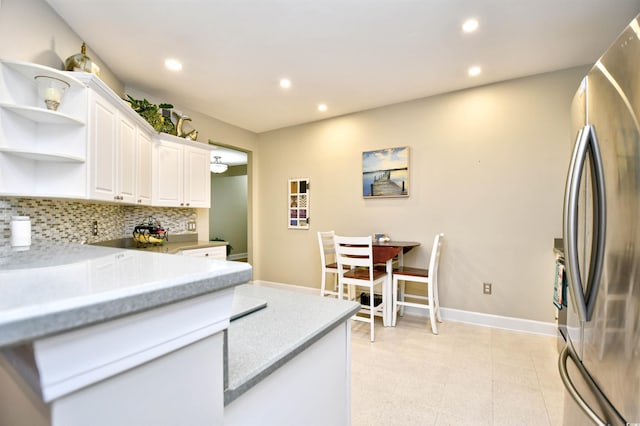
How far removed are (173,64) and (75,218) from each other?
Answer: 5.54 feet

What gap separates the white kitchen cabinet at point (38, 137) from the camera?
1.76m

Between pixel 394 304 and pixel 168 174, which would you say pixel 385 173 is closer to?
pixel 394 304

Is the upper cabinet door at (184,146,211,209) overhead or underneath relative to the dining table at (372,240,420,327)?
overhead

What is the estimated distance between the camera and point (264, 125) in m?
4.79

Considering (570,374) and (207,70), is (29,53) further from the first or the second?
(570,374)

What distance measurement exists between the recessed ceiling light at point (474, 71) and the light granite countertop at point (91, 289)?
131 inches

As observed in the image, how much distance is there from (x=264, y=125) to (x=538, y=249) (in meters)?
4.01

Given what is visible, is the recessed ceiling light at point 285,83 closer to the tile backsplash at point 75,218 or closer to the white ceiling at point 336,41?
the white ceiling at point 336,41

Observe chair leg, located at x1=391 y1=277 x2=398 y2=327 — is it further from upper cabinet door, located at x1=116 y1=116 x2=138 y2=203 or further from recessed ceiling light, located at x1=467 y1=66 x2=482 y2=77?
upper cabinet door, located at x1=116 y1=116 x2=138 y2=203

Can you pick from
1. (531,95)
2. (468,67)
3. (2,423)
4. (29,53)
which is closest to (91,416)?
(2,423)

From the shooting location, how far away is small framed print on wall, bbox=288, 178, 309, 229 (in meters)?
4.66

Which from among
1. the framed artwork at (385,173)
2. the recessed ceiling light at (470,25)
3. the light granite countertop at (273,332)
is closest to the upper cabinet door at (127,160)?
the light granite countertop at (273,332)

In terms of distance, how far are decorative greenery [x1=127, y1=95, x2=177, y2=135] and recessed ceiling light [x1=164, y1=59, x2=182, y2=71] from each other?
501 mm

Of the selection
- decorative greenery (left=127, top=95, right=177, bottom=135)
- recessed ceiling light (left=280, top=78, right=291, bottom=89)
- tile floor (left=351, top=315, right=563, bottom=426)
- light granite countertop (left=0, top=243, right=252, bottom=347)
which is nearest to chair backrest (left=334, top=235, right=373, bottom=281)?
tile floor (left=351, top=315, right=563, bottom=426)
